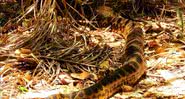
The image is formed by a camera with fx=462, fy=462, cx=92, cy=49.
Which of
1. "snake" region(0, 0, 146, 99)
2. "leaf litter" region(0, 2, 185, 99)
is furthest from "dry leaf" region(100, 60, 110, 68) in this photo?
"snake" region(0, 0, 146, 99)

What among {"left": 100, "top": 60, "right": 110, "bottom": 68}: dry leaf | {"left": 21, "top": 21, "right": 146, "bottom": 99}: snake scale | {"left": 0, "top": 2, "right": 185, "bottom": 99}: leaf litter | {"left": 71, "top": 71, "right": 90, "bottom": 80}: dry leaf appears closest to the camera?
{"left": 21, "top": 21, "right": 146, "bottom": 99}: snake scale

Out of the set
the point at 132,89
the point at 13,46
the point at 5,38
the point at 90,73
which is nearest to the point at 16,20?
the point at 5,38

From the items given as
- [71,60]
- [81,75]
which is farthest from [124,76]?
[71,60]

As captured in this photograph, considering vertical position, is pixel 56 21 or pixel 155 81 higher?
pixel 56 21

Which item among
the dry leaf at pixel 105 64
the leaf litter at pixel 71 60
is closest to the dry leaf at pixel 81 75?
the leaf litter at pixel 71 60

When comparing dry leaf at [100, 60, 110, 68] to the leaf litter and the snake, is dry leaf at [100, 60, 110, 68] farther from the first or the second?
the snake

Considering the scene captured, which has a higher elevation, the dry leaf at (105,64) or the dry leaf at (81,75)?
the dry leaf at (105,64)

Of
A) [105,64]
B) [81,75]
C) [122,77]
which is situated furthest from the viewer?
[105,64]

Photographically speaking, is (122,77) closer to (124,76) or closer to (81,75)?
(124,76)

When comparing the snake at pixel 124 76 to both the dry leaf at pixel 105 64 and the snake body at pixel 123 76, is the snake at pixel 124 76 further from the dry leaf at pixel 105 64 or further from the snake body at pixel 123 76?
the dry leaf at pixel 105 64

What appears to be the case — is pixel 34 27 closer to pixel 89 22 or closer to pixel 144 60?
pixel 89 22

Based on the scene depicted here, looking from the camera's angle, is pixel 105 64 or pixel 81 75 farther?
pixel 105 64
